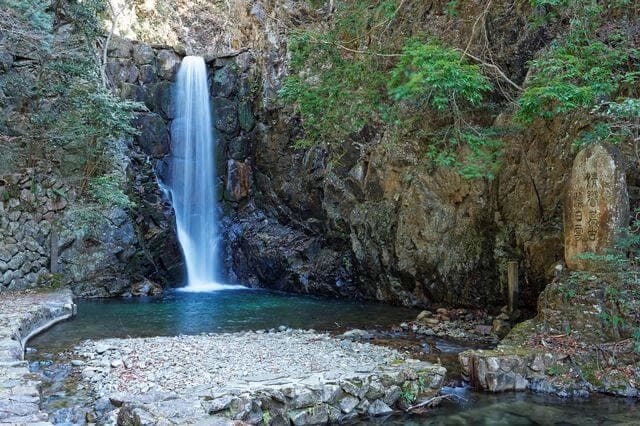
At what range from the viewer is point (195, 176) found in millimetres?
20203

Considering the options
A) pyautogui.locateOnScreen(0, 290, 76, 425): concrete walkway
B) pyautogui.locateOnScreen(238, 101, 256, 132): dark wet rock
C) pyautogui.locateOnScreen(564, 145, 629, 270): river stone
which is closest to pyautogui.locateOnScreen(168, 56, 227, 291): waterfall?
pyautogui.locateOnScreen(238, 101, 256, 132): dark wet rock

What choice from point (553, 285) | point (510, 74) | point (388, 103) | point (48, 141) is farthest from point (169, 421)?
point (48, 141)

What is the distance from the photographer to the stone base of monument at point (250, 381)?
557cm

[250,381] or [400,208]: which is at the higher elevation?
[400,208]

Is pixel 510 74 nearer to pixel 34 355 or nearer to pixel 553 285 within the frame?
pixel 553 285

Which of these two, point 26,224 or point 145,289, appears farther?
point 145,289

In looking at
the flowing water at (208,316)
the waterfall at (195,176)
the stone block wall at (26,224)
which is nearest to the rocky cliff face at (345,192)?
the waterfall at (195,176)

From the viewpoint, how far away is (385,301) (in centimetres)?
1510

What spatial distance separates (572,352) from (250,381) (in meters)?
4.58

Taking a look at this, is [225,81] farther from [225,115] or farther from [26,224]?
[26,224]

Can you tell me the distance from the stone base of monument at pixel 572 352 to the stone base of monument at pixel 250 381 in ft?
2.88

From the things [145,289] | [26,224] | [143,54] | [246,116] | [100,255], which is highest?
[143,54]

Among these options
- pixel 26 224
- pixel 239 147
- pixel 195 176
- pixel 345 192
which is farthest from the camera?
pixel 239 147

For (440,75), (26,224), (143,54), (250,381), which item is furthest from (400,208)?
(143,54)
